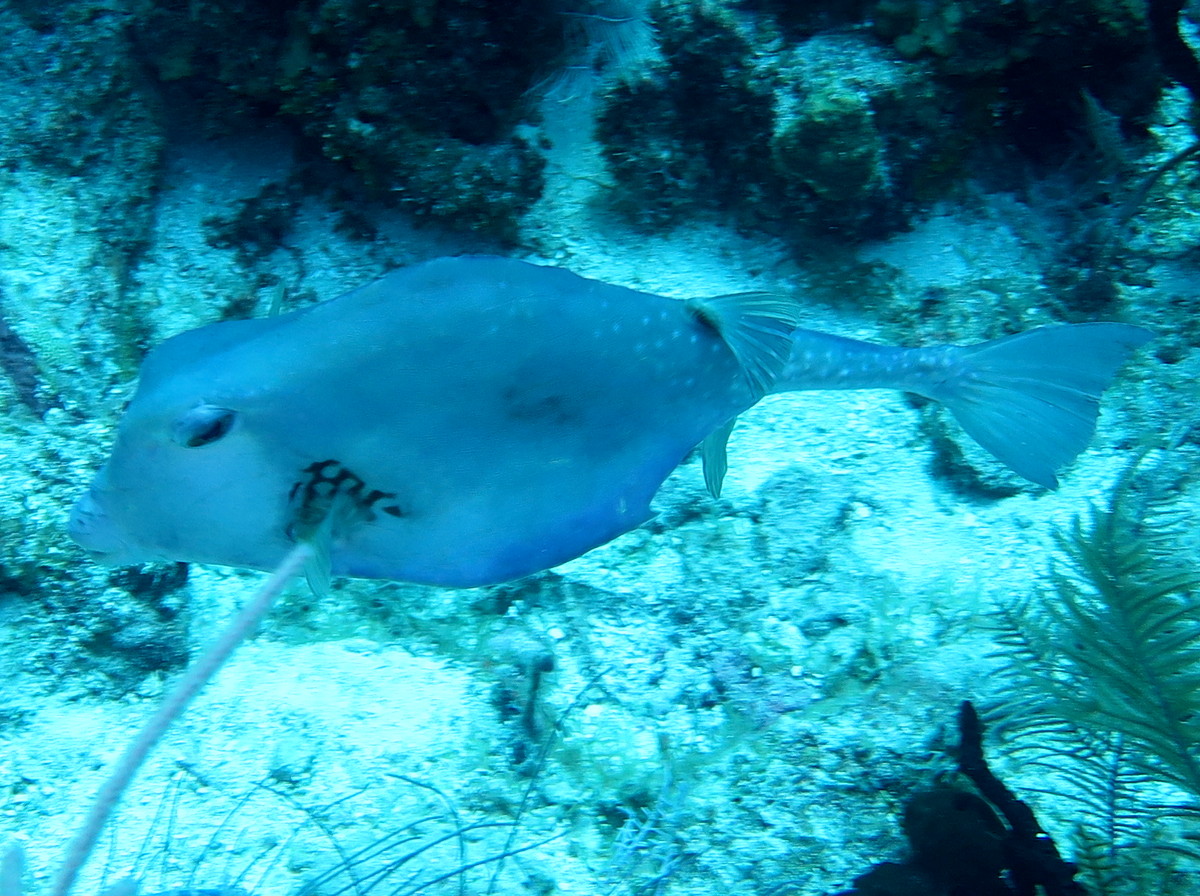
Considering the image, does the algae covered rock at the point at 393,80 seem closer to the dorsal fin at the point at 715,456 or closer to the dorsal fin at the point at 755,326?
the dorsal fin at the point at 715,456

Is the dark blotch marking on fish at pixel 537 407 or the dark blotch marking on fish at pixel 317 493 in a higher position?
the dark blotch marking on fish at pixel 537 407

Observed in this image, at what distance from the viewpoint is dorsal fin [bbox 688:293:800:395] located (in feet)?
6.75

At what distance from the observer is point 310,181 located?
3936mm

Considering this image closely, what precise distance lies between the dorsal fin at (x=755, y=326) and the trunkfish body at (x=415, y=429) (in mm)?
22

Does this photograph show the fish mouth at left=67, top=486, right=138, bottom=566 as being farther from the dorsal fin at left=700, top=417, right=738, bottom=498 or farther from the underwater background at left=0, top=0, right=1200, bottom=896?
the dorsal fin at left=700, top=417, right=738, bottom=498

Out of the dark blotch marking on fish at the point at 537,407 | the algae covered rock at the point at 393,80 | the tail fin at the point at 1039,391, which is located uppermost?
the algae covered rock at the point at 393,80

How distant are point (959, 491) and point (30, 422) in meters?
4.10

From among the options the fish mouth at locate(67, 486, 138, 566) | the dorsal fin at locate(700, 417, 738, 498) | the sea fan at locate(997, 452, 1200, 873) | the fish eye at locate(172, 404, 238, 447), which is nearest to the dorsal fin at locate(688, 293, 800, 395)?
the dorsal fin at locate(700, 417, 738, 498)

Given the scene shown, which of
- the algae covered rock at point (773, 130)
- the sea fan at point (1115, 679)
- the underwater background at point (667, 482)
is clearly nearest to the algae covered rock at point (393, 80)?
the underwater background at point (667, 482)

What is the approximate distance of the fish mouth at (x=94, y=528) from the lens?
1.63 m

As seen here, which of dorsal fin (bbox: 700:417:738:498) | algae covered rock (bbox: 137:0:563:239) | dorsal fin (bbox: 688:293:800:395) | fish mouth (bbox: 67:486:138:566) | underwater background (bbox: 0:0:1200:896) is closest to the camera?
fish mouth (bbox: 67:486:138:566)

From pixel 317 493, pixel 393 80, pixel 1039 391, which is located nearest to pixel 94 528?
pixel 317 493

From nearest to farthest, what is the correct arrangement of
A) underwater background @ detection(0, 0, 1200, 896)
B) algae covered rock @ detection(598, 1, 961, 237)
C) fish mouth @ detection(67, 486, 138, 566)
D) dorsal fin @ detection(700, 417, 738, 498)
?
1. fish mouth @ detection(67, 486, 138, 566)
2. underwater background @ detection(0, 0, 1200, 896)
3. dorsal fin @ detection(700, 417, 738, 498)
4. algae covered rock @ detection(598, 1, 961, 237)

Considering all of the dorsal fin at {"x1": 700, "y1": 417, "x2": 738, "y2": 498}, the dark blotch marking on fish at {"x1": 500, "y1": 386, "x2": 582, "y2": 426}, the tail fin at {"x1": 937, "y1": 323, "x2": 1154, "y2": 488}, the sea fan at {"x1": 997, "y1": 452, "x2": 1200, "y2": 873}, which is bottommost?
the sea fan at {"x1": 997, "y1": 452, "x2": 1200, "y2": 873}
